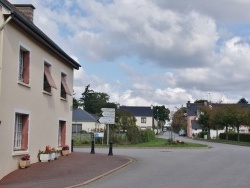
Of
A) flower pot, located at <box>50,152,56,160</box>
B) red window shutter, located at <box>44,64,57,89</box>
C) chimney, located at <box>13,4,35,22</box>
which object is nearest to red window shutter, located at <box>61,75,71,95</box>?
red window shutter, located at <box>44,64,57,89</box>

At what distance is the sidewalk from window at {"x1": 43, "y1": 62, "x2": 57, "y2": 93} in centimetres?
358

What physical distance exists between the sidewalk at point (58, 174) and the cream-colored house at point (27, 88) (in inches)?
27.5

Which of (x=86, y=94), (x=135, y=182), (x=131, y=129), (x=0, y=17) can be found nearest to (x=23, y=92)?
(x=0, y=17)

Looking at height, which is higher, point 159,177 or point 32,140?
point 32,140

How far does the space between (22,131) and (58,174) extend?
320 cm

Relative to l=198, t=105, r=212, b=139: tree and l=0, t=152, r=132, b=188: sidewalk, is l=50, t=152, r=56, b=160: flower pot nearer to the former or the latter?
l=0, t=152, r=132, b=188: sidewalk

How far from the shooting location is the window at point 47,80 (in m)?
21.7

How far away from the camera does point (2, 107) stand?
16125 millimetres

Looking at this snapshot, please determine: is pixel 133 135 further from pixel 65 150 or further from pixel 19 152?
pixel 19 152

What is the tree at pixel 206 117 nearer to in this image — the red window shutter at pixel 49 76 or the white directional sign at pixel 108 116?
the white directional sign at pixel 108 116

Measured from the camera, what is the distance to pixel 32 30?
61.4 feet

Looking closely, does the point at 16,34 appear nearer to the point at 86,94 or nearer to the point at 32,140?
the point at 32,140

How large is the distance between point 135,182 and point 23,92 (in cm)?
634

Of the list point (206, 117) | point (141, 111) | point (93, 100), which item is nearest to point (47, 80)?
point (206, 117)
